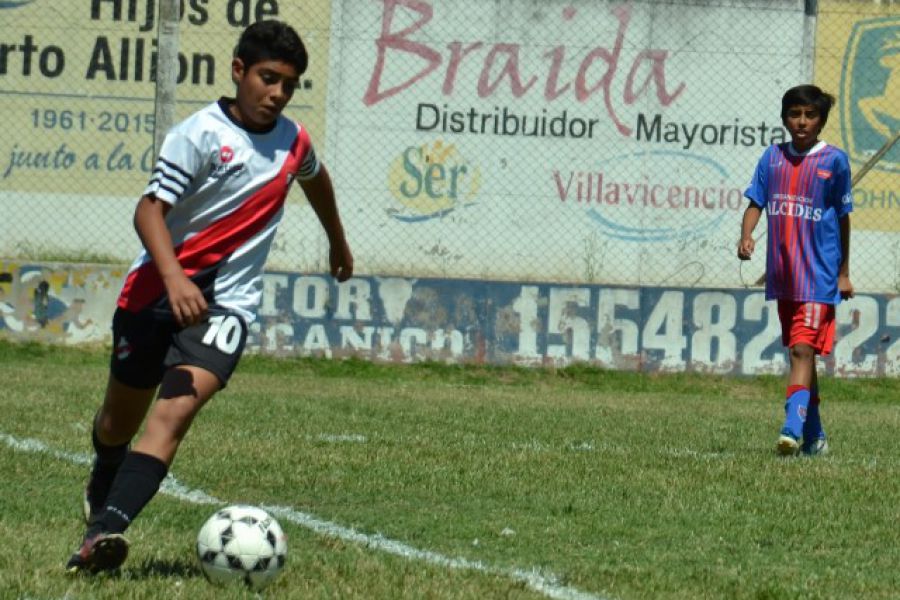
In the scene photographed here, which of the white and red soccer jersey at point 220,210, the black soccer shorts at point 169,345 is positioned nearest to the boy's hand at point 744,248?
the white and red soccer jersey at point 220,210

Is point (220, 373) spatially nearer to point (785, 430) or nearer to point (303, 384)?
point (785, 430)

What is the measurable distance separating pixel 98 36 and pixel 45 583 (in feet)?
37.2

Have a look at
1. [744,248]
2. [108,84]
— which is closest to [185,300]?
[744,248]

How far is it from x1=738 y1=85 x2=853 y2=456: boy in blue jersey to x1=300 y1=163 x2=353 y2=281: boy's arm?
3.40 meters

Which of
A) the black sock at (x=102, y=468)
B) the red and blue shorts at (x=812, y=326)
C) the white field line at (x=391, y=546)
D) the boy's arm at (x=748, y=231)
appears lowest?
the white field line at (x=391, y=546)

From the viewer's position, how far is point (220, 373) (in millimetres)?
5020

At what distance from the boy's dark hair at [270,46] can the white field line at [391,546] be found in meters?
1.54

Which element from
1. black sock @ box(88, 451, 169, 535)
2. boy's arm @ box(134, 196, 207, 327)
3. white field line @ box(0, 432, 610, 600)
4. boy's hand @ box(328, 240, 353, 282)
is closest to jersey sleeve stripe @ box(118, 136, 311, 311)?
boy's arm @ box(134, 196, 207, 327)

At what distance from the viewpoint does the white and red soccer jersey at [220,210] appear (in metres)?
5.07

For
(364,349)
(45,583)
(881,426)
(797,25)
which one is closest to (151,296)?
(45,583)

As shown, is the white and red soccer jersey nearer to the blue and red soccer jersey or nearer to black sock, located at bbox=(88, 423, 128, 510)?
black sock, located at bbox=(88, 423, 128, 510)

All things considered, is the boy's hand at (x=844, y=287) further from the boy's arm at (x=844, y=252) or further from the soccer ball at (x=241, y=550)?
the soccer ball at (x=241, y=550)

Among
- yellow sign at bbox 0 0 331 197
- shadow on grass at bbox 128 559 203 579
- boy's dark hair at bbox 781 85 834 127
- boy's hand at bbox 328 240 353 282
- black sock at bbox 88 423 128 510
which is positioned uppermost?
yellow sign at bbox 0 0 331 197

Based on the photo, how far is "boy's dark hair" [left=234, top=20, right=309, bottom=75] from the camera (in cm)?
509
